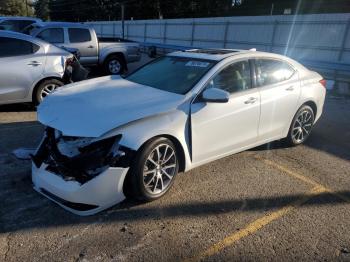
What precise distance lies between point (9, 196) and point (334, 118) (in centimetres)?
703

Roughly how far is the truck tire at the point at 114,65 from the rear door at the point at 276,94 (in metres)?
8.63

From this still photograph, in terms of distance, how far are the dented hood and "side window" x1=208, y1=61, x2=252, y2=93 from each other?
0.64 meters

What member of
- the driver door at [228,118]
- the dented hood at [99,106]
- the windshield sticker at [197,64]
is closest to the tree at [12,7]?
the windshield sticker at [197,64]

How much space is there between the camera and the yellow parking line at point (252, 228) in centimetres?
344

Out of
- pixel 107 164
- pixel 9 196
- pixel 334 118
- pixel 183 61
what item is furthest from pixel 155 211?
pixel 334 118

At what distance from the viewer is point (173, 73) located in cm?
513

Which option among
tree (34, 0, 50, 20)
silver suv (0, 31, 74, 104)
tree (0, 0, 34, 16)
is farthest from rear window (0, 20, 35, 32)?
tree (34, 0, 50, 20)

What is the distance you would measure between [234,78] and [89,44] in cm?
857

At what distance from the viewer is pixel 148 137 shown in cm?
396

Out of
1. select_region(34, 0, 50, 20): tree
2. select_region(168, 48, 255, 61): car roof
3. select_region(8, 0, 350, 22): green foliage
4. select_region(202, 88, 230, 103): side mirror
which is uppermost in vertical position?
select_region(168, 48, 255, 61): car roof

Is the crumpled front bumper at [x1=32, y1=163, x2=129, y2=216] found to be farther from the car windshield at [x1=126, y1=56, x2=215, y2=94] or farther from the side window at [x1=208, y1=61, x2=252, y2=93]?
the side window at [x1=208, y1=61, x2=252, y2=93]

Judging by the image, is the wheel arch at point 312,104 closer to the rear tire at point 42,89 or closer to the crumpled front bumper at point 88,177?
the crumpled front bumper at point 88,177

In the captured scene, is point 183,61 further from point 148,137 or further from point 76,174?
point 76,174

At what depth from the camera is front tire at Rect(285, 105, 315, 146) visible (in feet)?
20.1
